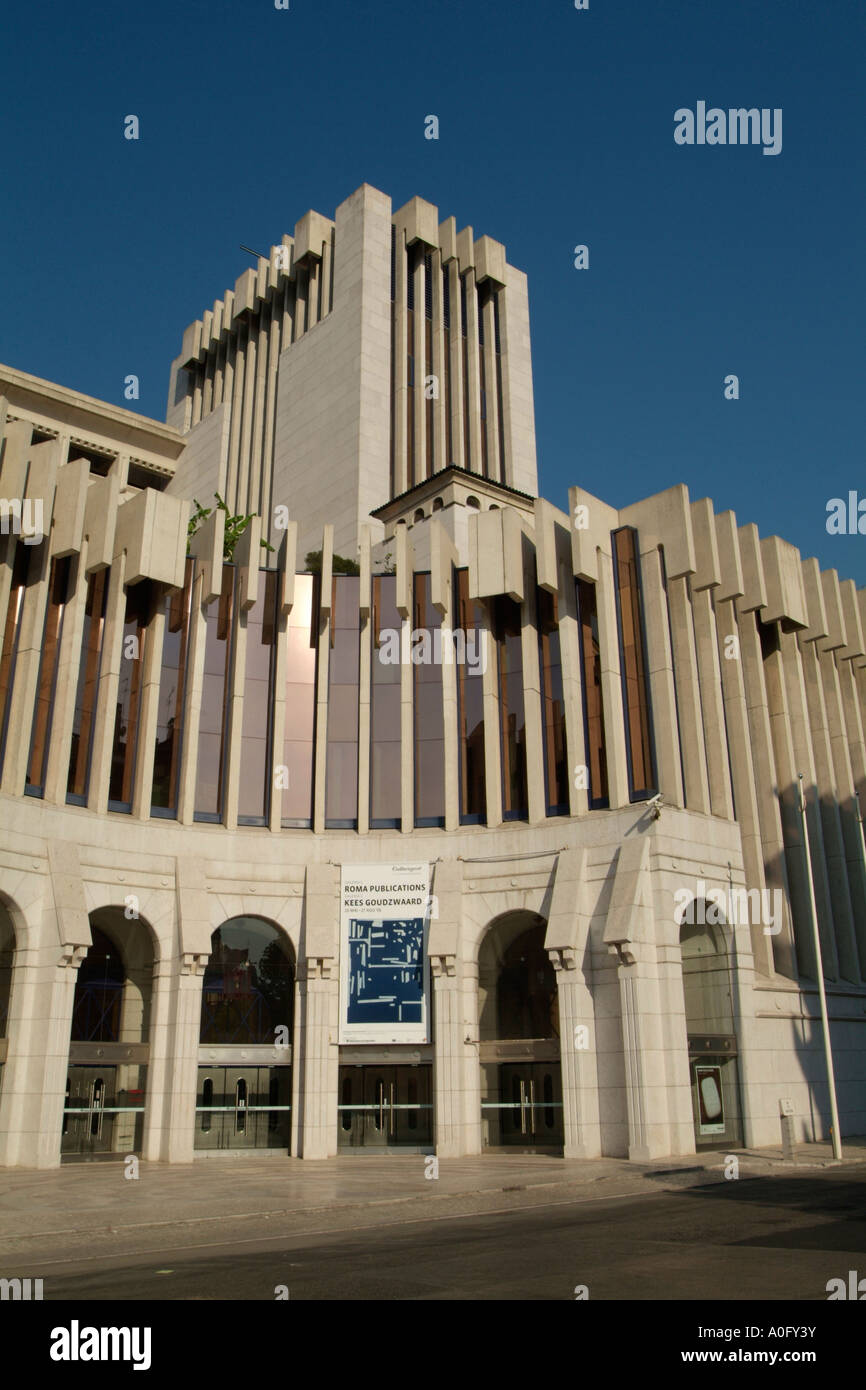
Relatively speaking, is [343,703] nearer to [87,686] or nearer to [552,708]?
[552,708]

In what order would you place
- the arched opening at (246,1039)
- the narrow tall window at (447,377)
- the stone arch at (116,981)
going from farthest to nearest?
the narrow tall window at (447,377), the stone arch at (116,981), the arched opening at (246,1039)

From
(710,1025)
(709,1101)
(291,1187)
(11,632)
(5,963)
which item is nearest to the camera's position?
(291,1187)

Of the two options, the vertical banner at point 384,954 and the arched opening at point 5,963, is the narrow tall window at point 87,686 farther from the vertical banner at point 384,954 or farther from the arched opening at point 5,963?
the vertical banner at point 384,954

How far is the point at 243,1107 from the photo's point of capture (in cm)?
3572

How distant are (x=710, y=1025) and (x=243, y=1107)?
595 inches

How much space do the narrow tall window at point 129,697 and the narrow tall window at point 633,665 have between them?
53.4 feet

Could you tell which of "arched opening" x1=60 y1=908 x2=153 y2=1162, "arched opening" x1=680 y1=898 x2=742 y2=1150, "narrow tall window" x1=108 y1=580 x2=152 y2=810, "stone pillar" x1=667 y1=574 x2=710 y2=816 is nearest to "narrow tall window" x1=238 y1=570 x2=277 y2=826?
"narrow tall window" x1=108 y1=580 x2=152 y2=810

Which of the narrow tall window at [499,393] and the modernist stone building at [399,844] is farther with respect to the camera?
the narrow tall window at [499,393]

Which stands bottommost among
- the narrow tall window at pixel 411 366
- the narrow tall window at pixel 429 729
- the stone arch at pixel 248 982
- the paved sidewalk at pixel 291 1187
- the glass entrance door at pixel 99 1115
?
the paved sidewalk at pixel 291 1187

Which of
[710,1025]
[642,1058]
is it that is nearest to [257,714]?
[642,1058]

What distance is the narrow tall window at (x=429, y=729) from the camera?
38.9 m

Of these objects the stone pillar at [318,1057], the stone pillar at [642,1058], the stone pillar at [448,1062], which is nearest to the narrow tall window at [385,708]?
the stone pillar at [318,1057]
